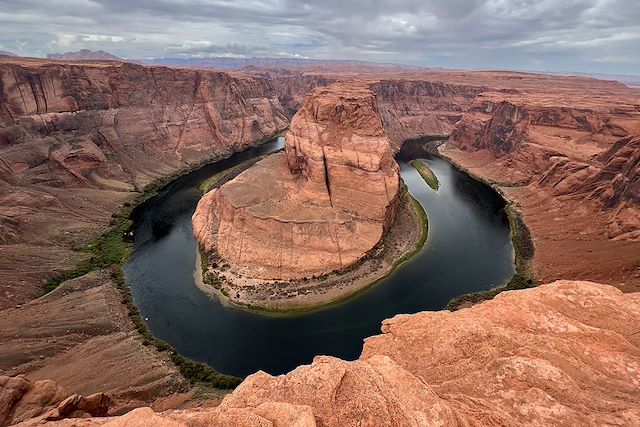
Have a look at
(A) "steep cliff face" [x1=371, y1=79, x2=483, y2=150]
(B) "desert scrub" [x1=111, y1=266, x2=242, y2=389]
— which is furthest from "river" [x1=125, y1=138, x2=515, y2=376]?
(A) "steep cliff face" [x1=371, y1=79, x2=483, y2=150]

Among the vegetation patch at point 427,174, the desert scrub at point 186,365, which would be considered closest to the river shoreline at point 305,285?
the desert scrub at point 186,365

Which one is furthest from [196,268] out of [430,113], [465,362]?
[430,113]

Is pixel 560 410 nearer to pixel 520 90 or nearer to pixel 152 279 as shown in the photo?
pixel 152 279

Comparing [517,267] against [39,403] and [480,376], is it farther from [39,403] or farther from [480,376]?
[39,403]

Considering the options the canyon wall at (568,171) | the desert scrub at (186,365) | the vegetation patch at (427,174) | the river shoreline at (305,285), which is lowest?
the desert scrub at (186,365)

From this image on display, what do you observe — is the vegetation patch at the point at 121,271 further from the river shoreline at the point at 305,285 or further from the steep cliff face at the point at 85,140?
the river shoreline at the point at 305,285

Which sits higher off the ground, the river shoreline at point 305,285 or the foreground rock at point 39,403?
the foreground rock at point 39,403
